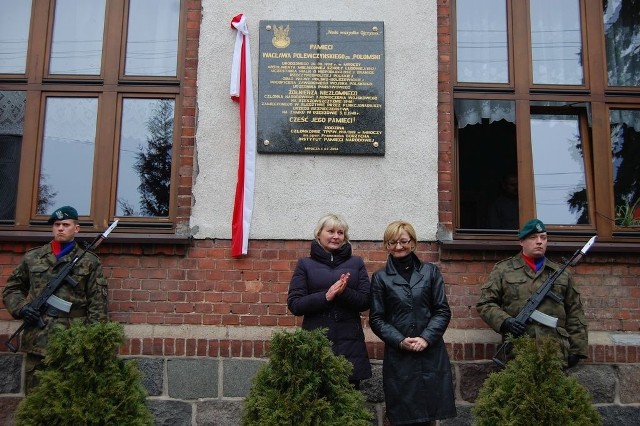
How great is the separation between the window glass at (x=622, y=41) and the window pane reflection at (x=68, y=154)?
4753mm

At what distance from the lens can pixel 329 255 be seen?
4695 millimetres

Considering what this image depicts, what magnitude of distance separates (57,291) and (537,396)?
3490 mm

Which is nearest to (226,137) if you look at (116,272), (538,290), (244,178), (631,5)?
(244,178)

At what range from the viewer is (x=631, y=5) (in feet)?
20.7

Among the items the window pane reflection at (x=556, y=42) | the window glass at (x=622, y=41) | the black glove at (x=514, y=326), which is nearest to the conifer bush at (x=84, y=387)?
the black glove at (x=514, y=326)

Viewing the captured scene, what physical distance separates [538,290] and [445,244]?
0.90m

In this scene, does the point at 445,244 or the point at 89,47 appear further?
the point at 89,47

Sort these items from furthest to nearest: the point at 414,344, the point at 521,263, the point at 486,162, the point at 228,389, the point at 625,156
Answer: the point at 625,156 < the point at 486,162 < the point at 228,389 < the point at 521,263 < the point at 414,344

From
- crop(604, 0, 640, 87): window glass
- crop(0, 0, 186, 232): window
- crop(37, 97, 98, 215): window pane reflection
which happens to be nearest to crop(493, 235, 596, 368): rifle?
crop(604, 0, 640, 87): window glass

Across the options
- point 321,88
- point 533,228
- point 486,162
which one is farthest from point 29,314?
point 486,162

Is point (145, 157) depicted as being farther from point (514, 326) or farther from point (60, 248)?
point (514, 326)

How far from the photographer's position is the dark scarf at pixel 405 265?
462cm

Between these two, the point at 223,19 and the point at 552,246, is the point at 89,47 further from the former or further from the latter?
the point at 552,246

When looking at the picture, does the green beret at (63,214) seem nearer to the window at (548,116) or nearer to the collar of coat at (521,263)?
the window at (548,116)
